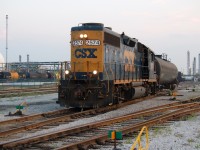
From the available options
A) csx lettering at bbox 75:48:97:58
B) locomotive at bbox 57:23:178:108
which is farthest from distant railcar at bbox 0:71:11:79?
csx lettering at bbox 75:48:97:58

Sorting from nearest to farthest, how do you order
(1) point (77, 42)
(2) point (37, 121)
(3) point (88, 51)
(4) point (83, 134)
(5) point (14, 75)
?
(4) point (83, 134) → (2) point (37, 121) → (3) point (88, 51) → (1) point (77, 42) → (5) point (14, 75)

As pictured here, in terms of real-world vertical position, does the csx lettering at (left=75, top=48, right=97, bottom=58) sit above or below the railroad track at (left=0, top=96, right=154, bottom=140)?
above

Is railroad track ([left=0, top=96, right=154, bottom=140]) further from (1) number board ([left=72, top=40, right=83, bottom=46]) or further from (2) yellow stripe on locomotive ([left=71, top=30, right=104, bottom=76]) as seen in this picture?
(1) number board ([left=72, top=40, right=83, bottom=46])

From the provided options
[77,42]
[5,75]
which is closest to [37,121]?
[77,42]

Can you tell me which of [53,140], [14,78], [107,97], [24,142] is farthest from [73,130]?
[14,78]

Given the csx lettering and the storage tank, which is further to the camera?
the storage tank

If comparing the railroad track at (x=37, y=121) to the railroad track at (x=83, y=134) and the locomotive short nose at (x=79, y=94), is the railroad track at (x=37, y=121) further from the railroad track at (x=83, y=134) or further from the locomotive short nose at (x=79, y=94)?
the railroad track at (x=83, y=134)

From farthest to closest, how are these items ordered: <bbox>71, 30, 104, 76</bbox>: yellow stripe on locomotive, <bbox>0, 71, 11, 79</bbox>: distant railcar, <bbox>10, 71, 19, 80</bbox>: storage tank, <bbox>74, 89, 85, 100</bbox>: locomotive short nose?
<bbox>10, 71, 19, 80</bbox>: storage tank < <bbox>0, 71, 11, 79</bbox>: distant railcar < <bbox>71, 30, 104, 76</bbox>: yellow stripe on locomotive < <bbox>74, 89, 85, 100</bbox>: locomotive short nose

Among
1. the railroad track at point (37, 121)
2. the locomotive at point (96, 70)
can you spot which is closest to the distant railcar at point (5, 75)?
the locomotive at point (96, 70)

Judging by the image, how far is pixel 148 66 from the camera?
2262cm

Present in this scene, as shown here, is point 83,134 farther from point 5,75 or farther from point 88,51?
point 5,75

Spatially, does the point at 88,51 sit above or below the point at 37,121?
above

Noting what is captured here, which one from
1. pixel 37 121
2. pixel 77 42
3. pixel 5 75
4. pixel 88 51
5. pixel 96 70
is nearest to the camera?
pixel 37 121

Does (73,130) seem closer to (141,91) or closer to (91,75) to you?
(91,75)
